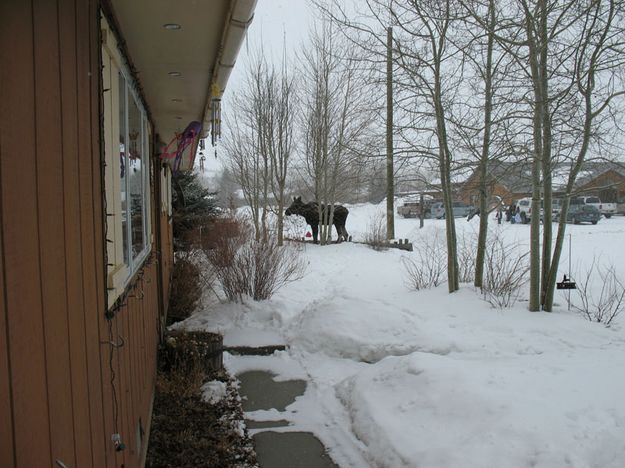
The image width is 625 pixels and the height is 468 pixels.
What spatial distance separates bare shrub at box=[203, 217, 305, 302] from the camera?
24.8 feet

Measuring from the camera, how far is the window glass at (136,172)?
3600 millimetres

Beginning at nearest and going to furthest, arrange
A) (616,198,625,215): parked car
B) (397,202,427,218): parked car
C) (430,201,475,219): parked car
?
1. (616,198,625,215): parked car
2. (430,201,475,219): parked car
3. (397,202,427,218): parked car

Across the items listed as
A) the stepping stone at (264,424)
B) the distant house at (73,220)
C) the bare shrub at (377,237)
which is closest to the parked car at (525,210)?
the bare shrub at (377,237)

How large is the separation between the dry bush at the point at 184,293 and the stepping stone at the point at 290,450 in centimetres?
401

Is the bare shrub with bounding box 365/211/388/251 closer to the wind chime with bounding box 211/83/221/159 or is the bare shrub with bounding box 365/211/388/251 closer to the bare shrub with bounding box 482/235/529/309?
the bare shrub with bounding box 482/235/529/309

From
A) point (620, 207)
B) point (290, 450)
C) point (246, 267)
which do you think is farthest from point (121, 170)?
point (620, 207)

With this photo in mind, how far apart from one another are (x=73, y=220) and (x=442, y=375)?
11.0 feet

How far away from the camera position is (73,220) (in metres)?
1.57

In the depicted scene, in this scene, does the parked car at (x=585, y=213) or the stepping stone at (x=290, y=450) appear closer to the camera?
the stepping stone at (x=290, y=450)

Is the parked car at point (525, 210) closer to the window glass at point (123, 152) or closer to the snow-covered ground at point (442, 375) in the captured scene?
the snow-covered ground at point (442, 375)

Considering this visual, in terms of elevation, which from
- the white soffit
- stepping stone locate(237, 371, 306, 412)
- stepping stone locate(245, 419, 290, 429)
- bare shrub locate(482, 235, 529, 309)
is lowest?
stepping stone locate(245, 419, 290, 429)

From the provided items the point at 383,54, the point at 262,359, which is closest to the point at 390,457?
the point at 262,359

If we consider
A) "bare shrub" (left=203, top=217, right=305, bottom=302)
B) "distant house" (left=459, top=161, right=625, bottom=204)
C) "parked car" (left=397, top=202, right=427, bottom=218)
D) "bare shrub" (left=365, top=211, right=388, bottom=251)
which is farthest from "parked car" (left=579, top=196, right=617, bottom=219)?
"bare shrub" (left=203, top=217, right=305, bottom=302)

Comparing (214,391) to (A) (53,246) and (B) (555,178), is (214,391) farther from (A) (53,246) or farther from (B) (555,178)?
(B) (555,178)
